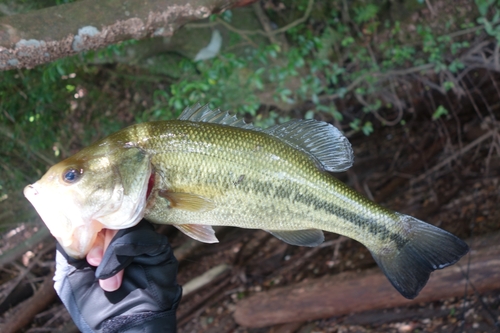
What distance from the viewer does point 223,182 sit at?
1.85m

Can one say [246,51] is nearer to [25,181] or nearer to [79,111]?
[79,111]

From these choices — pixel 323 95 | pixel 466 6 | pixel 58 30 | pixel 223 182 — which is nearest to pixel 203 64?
pixel 323 95

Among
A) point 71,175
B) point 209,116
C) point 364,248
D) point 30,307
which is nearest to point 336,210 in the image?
point 209,116

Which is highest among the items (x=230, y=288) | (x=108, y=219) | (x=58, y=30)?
(x=58, y=30)

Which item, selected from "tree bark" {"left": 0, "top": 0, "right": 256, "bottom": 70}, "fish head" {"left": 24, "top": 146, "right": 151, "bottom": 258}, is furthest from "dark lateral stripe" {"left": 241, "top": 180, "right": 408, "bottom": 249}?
"tree bark" {"left": 0, "top": 0, "right": 256, "bottom": 70}

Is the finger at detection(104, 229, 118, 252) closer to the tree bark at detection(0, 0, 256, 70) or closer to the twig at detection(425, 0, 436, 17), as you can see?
the tree bark at detection(0, 0, 256, 70)

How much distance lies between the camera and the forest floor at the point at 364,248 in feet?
13.5

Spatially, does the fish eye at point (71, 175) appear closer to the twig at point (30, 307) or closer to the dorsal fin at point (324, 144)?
the dorsal fin at point (324, 144)

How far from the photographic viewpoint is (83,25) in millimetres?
2461

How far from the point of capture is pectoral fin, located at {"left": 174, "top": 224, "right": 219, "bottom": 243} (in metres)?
1.93

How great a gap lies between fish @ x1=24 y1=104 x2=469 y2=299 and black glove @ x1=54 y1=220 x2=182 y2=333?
0.30m

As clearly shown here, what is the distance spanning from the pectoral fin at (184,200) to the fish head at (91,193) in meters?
0.11

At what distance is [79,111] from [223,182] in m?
4.20

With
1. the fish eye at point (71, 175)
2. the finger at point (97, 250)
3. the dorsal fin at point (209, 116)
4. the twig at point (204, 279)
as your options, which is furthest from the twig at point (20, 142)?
the dorsal fin at point (209, 116)
